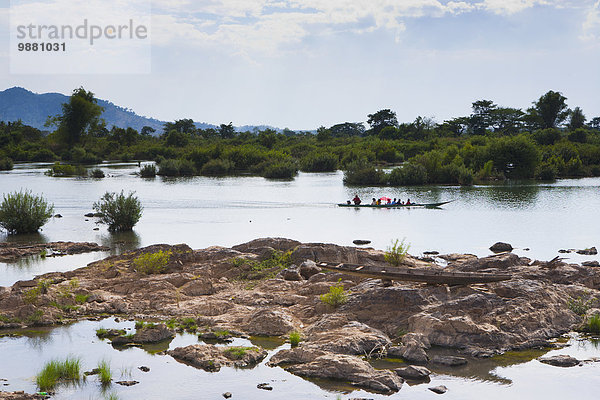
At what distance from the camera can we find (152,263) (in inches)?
687

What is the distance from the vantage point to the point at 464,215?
3434cm

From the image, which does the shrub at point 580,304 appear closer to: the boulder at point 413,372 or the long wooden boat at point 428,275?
the long wooden boat at point 428,275

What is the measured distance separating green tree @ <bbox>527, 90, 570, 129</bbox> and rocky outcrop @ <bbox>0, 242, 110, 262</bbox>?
83138mm

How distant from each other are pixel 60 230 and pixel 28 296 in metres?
15.3

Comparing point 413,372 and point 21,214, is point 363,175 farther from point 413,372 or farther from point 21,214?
point 413,372

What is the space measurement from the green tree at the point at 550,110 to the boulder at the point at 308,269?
85.3 metres

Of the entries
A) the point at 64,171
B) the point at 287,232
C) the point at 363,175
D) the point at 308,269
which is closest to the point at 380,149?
the point at 363,175

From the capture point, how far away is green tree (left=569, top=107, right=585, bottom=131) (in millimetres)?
93688

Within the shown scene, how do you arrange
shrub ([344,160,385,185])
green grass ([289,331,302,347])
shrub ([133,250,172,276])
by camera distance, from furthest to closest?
shrub ([344,160,385,185])
shrub ([133,250,172,276])
green grass ([289,331,302,347])

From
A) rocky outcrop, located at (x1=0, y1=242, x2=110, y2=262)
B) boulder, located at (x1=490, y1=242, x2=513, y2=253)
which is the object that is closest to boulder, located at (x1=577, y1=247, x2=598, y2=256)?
boulder, located at (x1=490, y1=242, x2=513, y2=253)

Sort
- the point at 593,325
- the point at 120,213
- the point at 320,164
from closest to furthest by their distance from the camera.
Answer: the point at 593,325 → the point at 120,213 → the point at 320,164

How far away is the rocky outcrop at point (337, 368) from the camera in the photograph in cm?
1012

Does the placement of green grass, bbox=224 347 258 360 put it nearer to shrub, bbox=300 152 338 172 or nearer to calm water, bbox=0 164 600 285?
calm water, bbox=0 164 600 285

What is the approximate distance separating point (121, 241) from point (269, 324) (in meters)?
14.8
